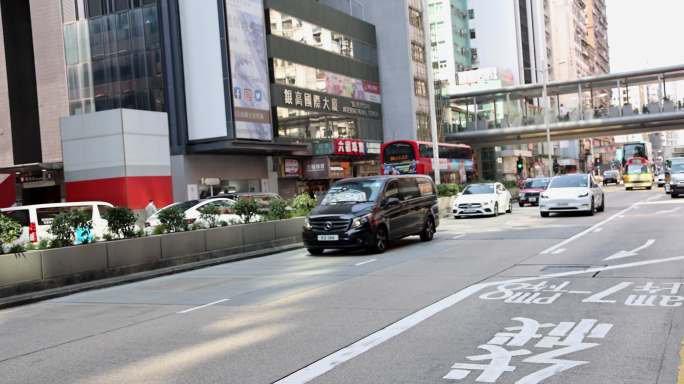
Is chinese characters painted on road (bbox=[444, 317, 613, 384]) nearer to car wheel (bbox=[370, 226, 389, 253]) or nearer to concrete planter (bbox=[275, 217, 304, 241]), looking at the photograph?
car wheel (bbox=[370, 226, 389, 253])

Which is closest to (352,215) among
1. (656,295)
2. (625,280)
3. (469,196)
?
(625,280)

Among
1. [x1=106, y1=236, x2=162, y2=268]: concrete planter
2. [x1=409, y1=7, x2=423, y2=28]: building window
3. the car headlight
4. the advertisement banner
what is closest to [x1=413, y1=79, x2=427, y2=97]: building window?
[x1=409, y1=7, x2=423, y2=28]: building window

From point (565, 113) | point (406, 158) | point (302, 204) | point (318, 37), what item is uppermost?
point (318, 37)

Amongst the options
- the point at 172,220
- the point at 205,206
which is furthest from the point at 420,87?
the point at 172,220

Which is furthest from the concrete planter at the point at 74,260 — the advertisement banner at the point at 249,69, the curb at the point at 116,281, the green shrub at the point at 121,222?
the advertisement banner at the point at 249,69

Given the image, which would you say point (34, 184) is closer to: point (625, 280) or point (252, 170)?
point (252, 170)

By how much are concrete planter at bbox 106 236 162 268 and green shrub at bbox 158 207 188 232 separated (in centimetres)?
98

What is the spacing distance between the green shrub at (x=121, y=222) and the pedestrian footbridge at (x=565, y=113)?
46.5 metres

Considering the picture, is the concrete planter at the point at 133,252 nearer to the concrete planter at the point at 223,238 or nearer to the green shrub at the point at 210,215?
the concrete planter at the point at 223,238

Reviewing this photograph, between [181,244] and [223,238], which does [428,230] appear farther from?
[181,244]

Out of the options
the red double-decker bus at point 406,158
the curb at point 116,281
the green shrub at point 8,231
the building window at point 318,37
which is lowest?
the curb at point 116,281

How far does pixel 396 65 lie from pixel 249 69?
21.7 metres

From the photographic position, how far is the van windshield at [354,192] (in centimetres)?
1639

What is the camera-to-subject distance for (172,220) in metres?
15.4
